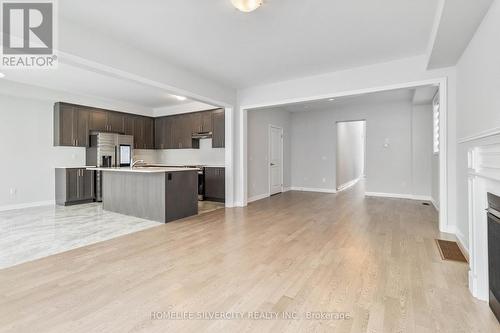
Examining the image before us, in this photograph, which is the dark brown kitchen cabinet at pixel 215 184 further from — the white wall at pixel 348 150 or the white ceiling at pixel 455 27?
the white ceiling at pixel 455 27

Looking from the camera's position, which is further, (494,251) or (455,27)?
(455,27)

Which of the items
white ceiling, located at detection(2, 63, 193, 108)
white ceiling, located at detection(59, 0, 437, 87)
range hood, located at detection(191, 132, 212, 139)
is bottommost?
range hood, located at detection(191, 132, 212, 139)

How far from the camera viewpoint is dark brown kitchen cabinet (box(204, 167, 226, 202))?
6137 mm

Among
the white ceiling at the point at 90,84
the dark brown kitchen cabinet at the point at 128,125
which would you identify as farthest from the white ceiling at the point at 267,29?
the dark brown kitchen cabinet at the point at 128,125

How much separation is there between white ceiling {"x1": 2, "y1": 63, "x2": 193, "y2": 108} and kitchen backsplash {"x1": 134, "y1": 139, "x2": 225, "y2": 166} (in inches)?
59.0

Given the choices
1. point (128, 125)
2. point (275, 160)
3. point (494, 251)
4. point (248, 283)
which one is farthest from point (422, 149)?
point (128, 125)

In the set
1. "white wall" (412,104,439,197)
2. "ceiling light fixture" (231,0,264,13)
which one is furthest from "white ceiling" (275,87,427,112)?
"ceiling light fixture" (231,0,264,13)

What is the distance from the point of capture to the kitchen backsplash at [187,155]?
7089 mm

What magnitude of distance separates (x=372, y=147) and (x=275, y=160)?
9.18 feet

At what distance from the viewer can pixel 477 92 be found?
2.44 m

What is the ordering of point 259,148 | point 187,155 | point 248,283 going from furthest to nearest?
point 187,155
point 259,148
point 248,283

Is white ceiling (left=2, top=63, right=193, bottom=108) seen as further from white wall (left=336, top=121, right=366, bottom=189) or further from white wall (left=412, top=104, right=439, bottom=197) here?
white wall (left=412, top=104, right=439, bottom=197)

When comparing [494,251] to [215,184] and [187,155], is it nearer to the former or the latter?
[215,184]

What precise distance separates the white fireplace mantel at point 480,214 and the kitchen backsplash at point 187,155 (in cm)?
551
